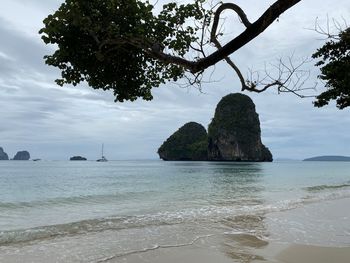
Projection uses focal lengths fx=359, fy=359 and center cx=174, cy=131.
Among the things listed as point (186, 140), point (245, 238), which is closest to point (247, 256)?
point (245, 238)

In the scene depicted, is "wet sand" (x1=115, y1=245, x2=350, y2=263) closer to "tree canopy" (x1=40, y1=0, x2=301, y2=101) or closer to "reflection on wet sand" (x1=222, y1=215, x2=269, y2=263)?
"reflection on wet sand" (x1=222, y1=215, x2=269, y2=263)

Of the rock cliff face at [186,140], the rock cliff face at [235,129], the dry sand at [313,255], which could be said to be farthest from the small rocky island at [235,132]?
the dry sand at [313,255]

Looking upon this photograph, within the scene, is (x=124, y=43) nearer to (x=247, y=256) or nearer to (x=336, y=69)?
(x=247, y=256)

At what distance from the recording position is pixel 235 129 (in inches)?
5128

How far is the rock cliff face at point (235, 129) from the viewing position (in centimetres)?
12975

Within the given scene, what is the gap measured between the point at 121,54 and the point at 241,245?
17.5ft

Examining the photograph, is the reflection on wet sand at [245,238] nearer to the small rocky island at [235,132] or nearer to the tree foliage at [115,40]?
the tree foliage at [115,40]

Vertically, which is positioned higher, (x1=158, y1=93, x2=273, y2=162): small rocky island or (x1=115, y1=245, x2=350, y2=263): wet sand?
(x1=158, y1=93, x2=273, y2=162): small rocky island

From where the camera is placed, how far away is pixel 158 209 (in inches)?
631

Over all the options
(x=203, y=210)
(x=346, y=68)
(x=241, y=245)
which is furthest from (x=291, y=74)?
(x=203, y=210)

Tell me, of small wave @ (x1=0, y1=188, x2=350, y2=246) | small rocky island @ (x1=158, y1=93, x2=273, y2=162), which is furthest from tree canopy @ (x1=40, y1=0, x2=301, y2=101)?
small rocky island @ (x1=158, y1=93, x2=273, y2=162)

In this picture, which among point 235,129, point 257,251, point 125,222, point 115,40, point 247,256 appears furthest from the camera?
point 235,129

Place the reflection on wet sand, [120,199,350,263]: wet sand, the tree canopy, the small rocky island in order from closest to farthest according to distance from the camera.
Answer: the tree canopy < [120,199,350,263]: wet sand < the reflection on wet sand < the small rocky island

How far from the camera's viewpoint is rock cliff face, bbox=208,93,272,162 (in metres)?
130
